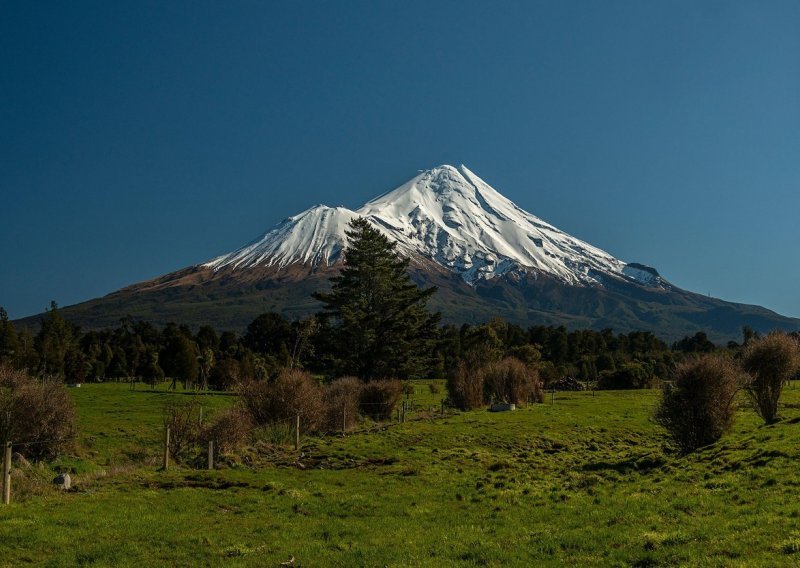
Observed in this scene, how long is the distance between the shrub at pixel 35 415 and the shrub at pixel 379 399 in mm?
17859

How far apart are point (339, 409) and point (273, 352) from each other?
240ft

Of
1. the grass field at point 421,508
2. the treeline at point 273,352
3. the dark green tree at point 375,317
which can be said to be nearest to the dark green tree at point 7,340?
the treeline at point 273,352

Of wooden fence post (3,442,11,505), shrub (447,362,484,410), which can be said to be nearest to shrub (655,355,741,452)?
wooden fence post (3,442,11,505)

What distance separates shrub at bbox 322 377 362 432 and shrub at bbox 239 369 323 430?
2.68 meters

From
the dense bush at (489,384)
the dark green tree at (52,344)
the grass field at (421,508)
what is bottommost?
the grass field at (421,508)

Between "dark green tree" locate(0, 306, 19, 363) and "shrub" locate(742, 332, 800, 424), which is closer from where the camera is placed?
"shrub" locate(742, 332, 800, 424)

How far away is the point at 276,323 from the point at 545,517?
9923 centimetres

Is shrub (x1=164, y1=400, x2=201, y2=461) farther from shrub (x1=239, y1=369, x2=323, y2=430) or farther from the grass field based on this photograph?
shrub (x1=239, y1=369, x2=323, y2=430)

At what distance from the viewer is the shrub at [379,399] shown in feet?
125

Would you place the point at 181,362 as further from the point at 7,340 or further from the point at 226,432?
the point at 226,432

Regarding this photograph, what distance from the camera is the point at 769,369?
97.1 ft

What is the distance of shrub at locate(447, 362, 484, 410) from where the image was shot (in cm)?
4684

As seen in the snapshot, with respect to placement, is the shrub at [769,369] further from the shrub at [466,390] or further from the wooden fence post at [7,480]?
the wooden fence post at [7,480]

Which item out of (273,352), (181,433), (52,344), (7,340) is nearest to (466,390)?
(181,433)
